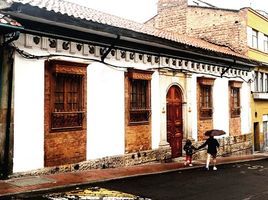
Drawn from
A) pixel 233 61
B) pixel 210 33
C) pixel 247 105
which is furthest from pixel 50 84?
pixel 210 33

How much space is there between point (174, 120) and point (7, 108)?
8.14 meters

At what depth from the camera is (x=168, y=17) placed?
2694 centimetres

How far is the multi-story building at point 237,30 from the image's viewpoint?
75.2ft

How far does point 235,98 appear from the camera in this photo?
2070 cm

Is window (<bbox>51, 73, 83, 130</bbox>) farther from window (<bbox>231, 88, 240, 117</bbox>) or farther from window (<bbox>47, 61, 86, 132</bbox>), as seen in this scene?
window (<bbox>231, 88, 240, 117</bbox>)

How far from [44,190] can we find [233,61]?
13.5m

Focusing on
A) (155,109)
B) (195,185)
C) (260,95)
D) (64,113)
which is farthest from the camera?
(260,95)

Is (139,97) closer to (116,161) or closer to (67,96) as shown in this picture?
(116,161)

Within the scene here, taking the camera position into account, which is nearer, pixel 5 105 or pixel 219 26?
pixel 5 105

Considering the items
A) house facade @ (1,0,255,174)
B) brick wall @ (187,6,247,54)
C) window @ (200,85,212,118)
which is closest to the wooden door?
house facade @ (1,0,255,174)

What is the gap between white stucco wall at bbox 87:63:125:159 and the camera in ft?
39.2

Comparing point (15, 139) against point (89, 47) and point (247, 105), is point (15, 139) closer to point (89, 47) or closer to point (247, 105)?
point (89, 47)

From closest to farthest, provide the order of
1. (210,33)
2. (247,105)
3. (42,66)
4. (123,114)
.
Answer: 1. (42,66)
2. (123,114)
3. (247,105)
4. (210,33)

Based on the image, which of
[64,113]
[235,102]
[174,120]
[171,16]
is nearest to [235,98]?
[235,102]
